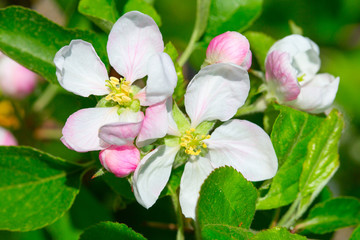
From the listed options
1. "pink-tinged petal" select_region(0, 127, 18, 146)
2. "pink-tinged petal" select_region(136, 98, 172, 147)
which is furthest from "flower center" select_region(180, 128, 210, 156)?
"pink-tinged petal" select_region(0, 127, 18, 146)

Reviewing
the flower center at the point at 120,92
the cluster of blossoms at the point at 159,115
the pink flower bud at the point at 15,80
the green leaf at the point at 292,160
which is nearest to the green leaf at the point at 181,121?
the cluster of blossoms at the point at 159,115

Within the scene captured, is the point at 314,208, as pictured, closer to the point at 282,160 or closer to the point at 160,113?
the point at 282,160

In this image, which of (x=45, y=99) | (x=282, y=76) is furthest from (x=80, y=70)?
(x=45, y=99)

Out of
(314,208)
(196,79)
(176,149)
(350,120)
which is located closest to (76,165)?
(176,149)

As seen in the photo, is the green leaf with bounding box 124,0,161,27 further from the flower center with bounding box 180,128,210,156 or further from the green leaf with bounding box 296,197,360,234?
the green leaf with bounding box 296,197,360,234

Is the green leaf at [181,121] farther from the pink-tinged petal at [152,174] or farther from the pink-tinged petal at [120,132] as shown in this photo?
the pink-tinged petal at [120,132]

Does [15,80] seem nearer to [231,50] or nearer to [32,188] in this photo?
[32,188]
